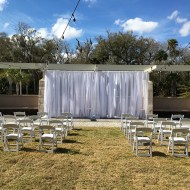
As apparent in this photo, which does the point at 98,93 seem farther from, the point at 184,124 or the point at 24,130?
the point at 24,130

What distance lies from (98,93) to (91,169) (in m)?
11.9

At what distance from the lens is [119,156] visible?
9.03 m

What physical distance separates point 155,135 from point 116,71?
284 inches

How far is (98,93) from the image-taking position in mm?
19312

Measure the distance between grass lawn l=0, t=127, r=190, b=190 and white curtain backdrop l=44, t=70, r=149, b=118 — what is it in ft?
28.3

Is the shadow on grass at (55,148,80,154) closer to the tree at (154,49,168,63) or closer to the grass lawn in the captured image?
the grass lawn

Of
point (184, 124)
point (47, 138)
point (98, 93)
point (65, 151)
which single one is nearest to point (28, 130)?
point (47, 138)

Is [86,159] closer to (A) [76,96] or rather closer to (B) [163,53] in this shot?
(A) [76,96]

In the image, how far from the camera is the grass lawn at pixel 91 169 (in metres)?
6.48

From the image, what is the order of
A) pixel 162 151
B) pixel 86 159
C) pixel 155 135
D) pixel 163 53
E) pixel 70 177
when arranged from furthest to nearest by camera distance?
pixel 163 53, pixel 155 135, pixel 162 151, pixel 86 159, pixel 70 177

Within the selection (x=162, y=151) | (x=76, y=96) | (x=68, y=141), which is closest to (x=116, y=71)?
(x=76, y=96)

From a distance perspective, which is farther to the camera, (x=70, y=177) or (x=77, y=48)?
(x=77, y=48)

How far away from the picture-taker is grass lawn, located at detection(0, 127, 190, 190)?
648cm

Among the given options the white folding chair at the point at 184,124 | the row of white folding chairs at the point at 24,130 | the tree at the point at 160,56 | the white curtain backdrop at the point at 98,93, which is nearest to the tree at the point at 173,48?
the tree at the point at 160,56
